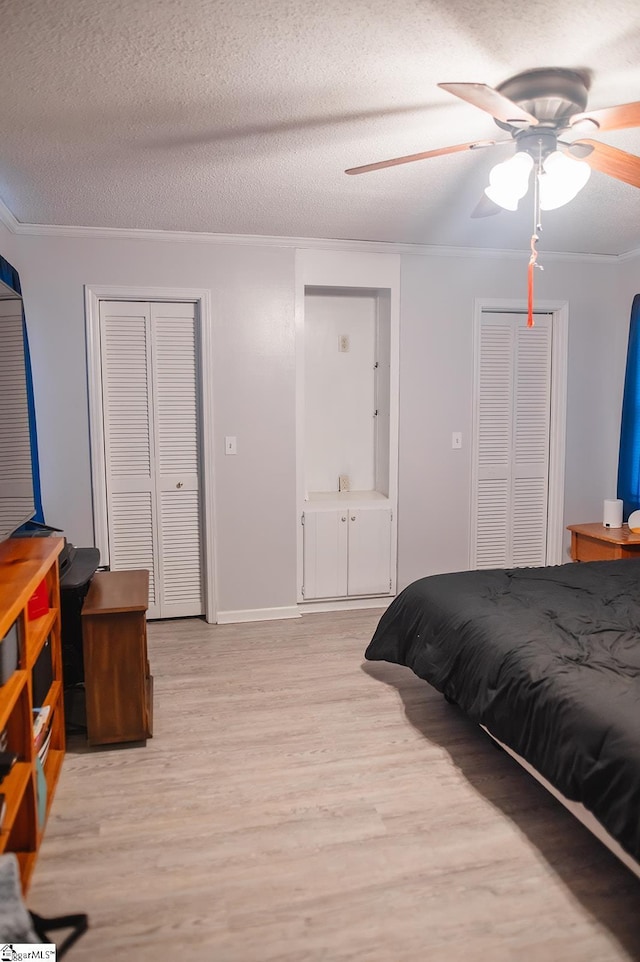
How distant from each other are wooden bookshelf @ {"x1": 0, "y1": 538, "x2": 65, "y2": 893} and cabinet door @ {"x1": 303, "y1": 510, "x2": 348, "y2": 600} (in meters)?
2.02

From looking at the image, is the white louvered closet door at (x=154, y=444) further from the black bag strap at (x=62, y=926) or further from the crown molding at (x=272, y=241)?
the black bag strap at (x=62, y=926)

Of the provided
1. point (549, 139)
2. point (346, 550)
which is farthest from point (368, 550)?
point (549, 139)

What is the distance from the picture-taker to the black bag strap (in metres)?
1.66

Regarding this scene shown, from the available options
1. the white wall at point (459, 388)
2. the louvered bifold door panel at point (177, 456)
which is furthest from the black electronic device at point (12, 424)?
the white wall at point (459, 388)

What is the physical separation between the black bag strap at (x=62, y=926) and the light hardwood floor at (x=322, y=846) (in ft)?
0.10

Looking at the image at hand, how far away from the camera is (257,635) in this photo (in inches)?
155

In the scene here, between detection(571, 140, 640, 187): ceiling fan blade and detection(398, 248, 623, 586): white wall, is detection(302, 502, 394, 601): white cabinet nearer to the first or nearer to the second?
detection(398, 248, 623, 586): white wall

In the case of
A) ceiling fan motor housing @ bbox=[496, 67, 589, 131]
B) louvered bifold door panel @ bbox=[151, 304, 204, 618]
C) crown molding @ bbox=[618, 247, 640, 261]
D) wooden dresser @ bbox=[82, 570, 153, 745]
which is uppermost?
crown molding @ bbox=[618, 247, 640, 261]

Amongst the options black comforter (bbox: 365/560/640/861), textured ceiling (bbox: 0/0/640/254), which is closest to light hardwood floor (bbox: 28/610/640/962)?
black comforter (bbox: 365/560/640/861)

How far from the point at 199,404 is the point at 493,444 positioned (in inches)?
80.0

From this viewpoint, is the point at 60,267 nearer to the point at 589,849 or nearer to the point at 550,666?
the point at 550,666

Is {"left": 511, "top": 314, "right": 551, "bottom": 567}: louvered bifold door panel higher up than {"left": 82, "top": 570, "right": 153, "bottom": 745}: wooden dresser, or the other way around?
{"left": 511, "top": 314, "right": 551, "bottom": 567}: louvered bifold door panel

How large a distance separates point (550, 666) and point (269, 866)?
107cm

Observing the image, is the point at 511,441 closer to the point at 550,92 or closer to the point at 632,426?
the point at 632,426
